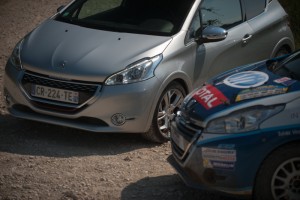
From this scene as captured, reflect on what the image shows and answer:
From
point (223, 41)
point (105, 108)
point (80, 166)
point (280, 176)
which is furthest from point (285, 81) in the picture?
point (223, 41)

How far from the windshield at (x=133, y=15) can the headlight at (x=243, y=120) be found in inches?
91.4

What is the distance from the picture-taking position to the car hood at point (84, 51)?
676cm

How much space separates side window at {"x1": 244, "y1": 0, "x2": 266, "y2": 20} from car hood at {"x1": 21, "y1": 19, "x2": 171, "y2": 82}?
165cm

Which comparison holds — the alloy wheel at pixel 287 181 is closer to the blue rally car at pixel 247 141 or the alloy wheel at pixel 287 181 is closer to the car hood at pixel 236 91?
the blue rally car at pixel 247 141

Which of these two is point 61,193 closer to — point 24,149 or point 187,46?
point 24,149

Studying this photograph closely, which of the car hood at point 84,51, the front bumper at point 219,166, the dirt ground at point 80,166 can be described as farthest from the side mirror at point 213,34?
the front bumper at point 219,166

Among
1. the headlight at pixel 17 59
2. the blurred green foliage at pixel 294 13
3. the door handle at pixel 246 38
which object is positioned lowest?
the blurred green foliage at pixel 294 13

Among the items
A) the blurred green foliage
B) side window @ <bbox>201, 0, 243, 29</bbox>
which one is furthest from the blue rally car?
the blurred green foliage

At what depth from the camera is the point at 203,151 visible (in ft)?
16.7

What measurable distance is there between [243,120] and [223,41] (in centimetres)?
280

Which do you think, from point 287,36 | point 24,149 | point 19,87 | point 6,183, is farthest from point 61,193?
point 287,36

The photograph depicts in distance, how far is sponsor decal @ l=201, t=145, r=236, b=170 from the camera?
4.97 m

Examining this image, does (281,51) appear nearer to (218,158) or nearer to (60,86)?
(60,86)

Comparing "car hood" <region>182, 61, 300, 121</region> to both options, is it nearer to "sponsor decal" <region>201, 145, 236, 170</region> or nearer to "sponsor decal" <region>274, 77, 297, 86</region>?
"sponsor decal" <region>274, 77, 297, 86</region>
